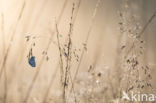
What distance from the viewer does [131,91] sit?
4.73 ft

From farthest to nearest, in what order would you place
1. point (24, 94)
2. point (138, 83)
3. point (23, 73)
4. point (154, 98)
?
point (23, 73)
point (24, 94)
point (154, 98)
point (138, 83)

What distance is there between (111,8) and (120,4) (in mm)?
98

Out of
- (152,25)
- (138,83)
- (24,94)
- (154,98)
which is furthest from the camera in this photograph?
(152,25)

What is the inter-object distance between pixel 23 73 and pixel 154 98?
639 millimetres

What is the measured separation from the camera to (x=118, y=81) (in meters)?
1.61

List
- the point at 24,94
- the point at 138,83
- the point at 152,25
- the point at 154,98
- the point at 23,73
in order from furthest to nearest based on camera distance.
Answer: the point at 152,25 < the point at 23,73 < the point at 24,94 < the point at 154,98 < the point at 138,83

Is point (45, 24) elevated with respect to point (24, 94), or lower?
elevated

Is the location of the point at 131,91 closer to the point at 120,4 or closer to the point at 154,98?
the point at 154,98

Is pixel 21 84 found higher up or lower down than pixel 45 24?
lower down

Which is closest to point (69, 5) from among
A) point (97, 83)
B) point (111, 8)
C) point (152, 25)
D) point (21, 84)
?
point (111, 8)

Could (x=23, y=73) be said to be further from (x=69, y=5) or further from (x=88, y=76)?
(x=69, y=5)

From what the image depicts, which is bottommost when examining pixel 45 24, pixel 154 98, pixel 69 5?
pixel 154 98

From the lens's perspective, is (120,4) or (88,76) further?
(120,4)

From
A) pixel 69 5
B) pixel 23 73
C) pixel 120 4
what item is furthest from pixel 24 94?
pixel 120 4
